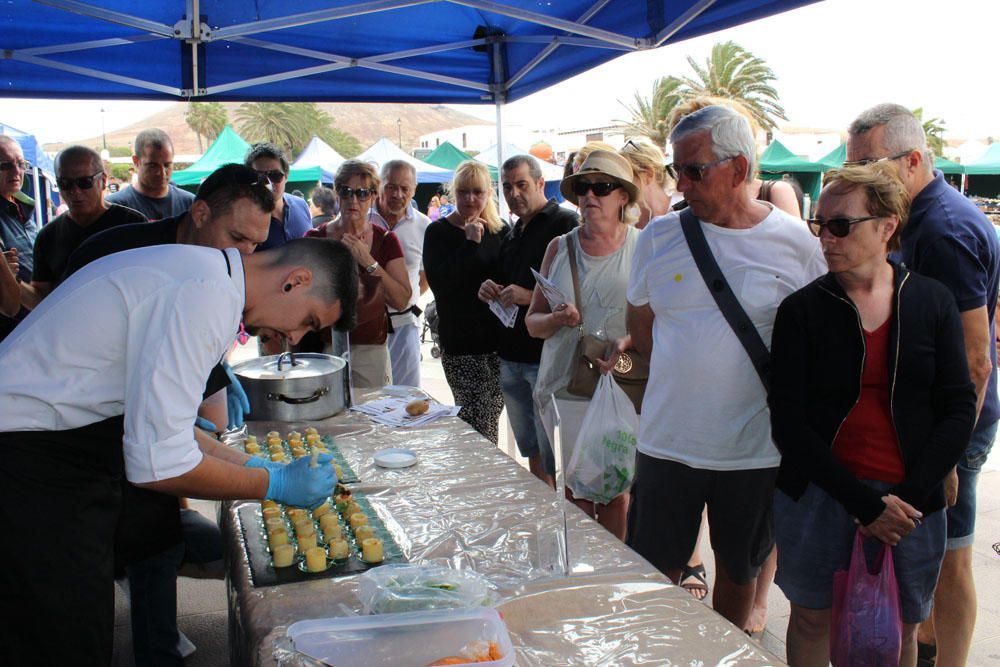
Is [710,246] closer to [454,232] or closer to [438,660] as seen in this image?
[438,660]

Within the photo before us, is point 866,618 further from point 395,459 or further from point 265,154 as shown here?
point 265,154

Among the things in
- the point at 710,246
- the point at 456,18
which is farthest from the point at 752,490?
the point at 456,18

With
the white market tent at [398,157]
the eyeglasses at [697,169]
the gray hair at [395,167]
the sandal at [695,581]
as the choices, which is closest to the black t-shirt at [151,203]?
the gray hair at [395,167]

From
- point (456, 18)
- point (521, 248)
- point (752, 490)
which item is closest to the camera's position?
point (752, 490)

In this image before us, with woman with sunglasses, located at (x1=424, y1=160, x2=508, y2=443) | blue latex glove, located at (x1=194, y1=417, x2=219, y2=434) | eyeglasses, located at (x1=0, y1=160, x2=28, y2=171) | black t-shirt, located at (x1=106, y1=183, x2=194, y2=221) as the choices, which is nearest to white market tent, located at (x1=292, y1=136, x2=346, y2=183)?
black t-shirt, located at (x1=106, y1=183, x2=194, y2=221)

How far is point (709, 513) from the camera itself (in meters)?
2.15

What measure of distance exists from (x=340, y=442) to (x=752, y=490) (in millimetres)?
1300

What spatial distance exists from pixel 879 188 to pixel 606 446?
1.05 metres

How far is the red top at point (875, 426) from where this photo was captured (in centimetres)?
177

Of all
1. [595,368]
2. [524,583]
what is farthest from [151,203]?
[524,583]

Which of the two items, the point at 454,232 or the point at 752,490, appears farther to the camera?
the point at 454,232

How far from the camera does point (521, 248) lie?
340cm

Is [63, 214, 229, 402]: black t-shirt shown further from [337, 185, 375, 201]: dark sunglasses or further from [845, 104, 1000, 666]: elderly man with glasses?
[845, 104, 1000, 666]: elderly man with glasses

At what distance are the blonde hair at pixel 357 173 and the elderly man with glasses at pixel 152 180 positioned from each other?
3.46 ft
